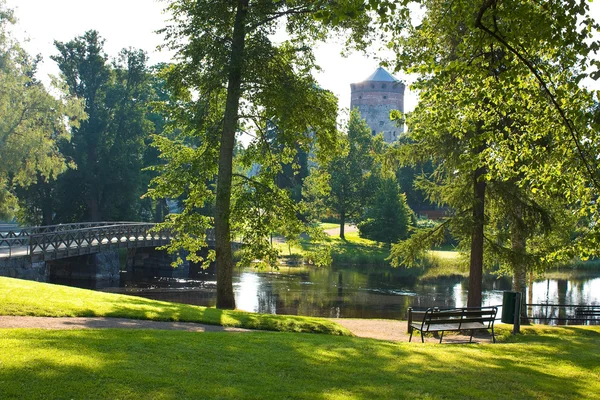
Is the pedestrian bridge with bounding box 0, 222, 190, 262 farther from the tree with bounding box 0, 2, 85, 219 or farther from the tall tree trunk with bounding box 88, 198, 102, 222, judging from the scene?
the tall tree trunk with bounding box 88, 198, 102, 222

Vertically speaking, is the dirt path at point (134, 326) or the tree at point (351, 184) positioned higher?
the tree at point (351, 184)

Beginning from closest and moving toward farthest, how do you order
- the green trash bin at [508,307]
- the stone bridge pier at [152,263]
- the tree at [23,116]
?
the green trash bin at [508,307] < the tree at [23,116] < the stone bridge pier at [152,263]

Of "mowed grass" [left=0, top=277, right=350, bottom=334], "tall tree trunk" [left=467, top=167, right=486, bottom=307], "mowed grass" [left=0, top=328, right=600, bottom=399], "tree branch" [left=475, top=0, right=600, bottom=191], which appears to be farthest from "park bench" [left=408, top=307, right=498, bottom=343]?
"tree branch" [left=475, top=0, right=600, bottom=191]

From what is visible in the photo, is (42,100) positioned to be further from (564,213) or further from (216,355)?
(216,355)

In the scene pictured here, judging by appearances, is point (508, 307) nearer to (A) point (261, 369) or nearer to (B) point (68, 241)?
(A) point (261, 369)

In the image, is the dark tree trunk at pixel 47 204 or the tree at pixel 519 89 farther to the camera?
the dark tree trunk at pixel 47 204

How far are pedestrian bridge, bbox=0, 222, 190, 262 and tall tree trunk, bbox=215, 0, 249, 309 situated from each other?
8349mm

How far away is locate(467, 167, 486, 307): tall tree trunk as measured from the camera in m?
16.6

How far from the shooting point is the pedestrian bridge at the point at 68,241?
26.2m

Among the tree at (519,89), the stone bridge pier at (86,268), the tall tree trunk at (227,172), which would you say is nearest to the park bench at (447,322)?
the tree at (519,89)

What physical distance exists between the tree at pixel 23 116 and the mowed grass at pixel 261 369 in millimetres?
24203

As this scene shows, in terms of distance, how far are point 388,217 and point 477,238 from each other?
35741 mm

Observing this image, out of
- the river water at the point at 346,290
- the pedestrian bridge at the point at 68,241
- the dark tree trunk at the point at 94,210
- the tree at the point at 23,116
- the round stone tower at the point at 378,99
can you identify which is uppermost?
the round stone tower at the point at 378,99

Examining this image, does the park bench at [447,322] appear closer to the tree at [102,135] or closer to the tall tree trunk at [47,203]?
the tree at [102,135]
